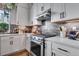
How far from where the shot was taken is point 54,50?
1.12 m

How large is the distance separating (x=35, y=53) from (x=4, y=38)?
18.5 inches

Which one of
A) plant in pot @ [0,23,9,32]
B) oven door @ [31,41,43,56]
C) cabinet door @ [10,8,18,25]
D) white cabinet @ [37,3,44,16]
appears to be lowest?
oven door @ [31,41,43,56]

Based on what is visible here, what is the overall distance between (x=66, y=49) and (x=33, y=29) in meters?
0.46

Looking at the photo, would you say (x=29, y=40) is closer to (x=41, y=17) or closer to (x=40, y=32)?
(x=40, y=32)

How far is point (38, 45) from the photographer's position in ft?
3.94

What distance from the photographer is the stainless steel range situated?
1160 millimetres

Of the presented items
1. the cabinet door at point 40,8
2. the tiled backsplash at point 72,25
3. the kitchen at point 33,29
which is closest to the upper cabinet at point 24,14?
the kitchen at point 33,29

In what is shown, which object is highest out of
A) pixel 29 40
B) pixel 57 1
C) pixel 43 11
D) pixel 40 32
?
pixel 57 1

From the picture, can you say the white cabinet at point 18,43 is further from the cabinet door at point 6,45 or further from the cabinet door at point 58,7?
the cabinet door at point 58,7

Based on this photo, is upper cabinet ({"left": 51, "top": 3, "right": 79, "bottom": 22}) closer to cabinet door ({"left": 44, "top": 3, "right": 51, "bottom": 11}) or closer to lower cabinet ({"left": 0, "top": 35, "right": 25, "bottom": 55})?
cabinet door ({"left": 44, "top": 3, "right": 51, "bottom": 11})

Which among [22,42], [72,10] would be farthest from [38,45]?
[72,10]

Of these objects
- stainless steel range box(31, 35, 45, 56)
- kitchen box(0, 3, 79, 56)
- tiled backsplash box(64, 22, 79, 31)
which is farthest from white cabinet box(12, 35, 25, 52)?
tiled backsplash box(64, 22, 79, 31)

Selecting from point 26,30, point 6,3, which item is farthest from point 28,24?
point 6,3

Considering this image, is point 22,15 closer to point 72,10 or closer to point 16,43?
point 16,43
